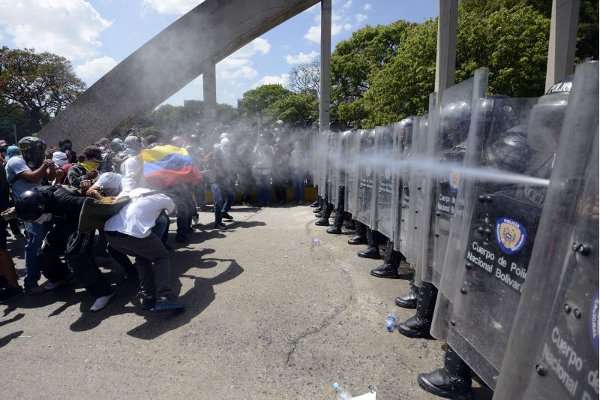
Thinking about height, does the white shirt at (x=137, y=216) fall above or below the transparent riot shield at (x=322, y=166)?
below

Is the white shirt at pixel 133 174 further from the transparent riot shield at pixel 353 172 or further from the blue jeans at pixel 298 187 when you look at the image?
the blue jeans at pixel 298 187

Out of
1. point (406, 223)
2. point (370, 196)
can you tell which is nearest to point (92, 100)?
point (370, 196)

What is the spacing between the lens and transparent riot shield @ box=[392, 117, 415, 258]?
3.98 metres

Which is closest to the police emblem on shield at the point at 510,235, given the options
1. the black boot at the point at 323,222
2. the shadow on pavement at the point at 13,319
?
the shadow on pavement at the point at 13,319

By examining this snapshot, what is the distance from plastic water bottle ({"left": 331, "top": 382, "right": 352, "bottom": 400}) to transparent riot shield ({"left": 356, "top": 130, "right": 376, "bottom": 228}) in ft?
9.28

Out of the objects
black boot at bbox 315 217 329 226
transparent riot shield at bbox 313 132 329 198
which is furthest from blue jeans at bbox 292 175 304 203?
black boot at bbox 315 217 329 226

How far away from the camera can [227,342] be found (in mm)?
3176

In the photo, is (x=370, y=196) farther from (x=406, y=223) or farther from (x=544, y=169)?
(x=544, y=169)

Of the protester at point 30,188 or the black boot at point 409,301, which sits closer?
the black boot at point 409,301

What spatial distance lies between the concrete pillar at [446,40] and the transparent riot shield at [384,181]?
4766mm

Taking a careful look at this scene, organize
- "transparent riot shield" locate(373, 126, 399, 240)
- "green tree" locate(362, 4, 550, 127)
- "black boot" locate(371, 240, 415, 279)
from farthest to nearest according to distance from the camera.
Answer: "green tree" locate(362, 4, 550, 127) < "black boot" locate(371, 240, 415, 279) < "transparent riot shield" locate(373, 126, 399, 240)

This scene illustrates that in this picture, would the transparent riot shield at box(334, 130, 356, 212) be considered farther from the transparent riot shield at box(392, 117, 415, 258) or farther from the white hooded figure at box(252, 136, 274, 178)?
the white hooded figure at box(252, 136, 274, 178)

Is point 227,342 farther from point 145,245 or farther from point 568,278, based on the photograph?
point 568,278

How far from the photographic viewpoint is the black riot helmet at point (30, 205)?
365cm
